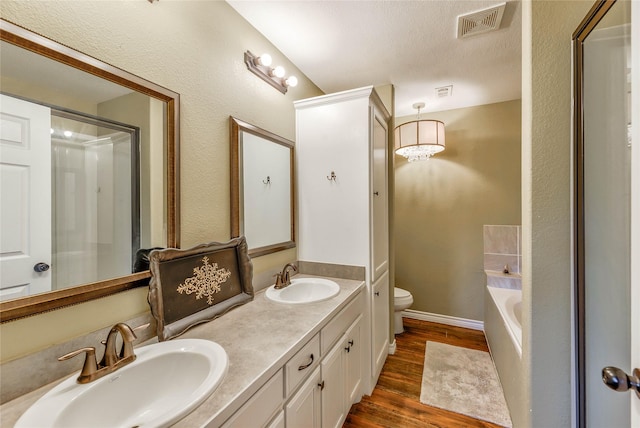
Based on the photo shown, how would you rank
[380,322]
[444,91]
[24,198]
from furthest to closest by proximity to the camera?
[444,91] < [380,322] < [24,198]

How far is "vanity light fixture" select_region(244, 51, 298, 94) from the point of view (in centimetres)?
161

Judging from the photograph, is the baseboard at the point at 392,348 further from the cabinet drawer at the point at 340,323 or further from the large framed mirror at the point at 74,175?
the large framed mirror at the point at 74,175

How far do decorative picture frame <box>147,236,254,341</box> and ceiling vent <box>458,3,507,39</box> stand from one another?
6.22 ft

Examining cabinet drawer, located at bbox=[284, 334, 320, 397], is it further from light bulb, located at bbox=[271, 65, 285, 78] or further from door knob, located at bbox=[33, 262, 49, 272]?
light bulb, located at bbox=[271, 65, 285, 78]

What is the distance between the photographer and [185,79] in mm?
1241

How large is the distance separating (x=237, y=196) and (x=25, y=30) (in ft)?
3.10

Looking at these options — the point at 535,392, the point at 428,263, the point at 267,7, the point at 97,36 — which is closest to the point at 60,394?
the point at 97,36

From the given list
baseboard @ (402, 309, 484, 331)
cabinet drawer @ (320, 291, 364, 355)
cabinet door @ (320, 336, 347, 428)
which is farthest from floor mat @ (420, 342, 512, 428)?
cabinet drawer @ (320, 291, 364, 355)

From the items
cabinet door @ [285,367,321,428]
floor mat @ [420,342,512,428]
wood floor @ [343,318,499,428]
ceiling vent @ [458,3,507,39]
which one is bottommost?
wood floor @ [343,318,499,428]

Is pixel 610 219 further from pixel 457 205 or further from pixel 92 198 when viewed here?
pixel 457 205

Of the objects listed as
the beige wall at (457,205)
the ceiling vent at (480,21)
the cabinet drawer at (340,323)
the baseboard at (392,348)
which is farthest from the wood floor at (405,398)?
the ceiling vent at (480,21)

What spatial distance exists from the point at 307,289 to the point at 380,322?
0.76 m

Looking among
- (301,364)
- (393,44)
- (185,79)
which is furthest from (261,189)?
(393,44)

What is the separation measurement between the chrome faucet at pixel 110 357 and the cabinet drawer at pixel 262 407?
0.42m
